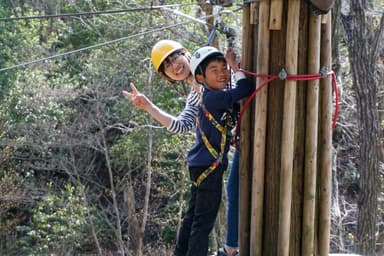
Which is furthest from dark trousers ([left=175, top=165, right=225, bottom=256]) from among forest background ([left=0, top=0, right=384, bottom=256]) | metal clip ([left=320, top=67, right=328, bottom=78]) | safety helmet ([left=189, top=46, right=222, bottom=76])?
forest background ([left=0, top=0, right=384, bottom=256])

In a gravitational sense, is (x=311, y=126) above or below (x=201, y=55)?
below

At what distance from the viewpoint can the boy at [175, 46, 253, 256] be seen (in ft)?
9.34

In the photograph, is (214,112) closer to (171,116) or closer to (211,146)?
(211,146)

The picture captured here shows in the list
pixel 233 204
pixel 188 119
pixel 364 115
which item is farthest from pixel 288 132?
pixel 364 115

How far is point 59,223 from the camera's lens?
36.8ft

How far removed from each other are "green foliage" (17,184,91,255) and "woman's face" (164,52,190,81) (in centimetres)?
839

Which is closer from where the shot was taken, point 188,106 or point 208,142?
point 208,142

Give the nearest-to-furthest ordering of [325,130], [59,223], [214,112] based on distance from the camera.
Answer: [325,130] → [214,112] → [59,223]

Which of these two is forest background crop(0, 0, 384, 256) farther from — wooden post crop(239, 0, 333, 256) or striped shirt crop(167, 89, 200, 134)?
wooden post crop(239, 0, 333, 256)

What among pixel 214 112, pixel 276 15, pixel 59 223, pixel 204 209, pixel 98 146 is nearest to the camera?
pixel 276 15

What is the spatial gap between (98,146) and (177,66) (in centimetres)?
915

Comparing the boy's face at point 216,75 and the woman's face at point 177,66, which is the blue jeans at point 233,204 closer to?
the boy's face at point 216,75

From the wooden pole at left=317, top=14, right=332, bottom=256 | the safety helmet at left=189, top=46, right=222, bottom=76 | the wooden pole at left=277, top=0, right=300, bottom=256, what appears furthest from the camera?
the safety helmet at left=189, top=46, right=222, bottom=76

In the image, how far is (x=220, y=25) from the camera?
2.95m
